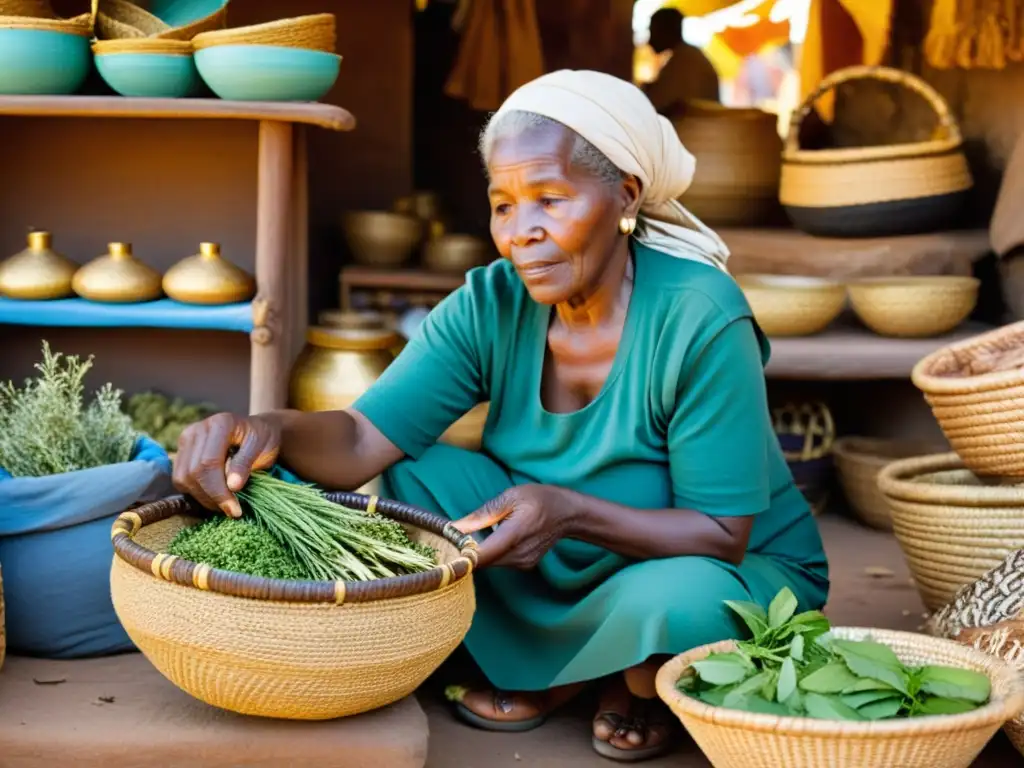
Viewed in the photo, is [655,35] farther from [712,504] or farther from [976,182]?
[712,504]

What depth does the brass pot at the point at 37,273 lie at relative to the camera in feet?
12.4

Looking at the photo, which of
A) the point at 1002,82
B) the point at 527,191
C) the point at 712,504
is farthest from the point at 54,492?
the point at 1002,82

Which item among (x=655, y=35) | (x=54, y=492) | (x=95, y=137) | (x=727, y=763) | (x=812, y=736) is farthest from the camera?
(x=655, y=35)

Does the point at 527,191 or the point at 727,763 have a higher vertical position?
the point at 527,191

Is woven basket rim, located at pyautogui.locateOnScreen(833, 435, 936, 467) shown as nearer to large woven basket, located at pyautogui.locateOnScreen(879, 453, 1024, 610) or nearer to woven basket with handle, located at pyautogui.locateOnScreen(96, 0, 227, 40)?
large woven basket, located at pyautogui.locateOnScreen(879, 453, 1024, 610)

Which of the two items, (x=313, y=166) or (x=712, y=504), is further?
(x=313, y=166)

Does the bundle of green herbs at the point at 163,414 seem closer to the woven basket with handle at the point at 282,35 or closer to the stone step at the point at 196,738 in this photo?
the woven basket with handle at the point at 282,35

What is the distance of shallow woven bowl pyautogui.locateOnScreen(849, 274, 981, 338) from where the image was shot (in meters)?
4.23

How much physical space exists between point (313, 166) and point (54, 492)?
2.53 m

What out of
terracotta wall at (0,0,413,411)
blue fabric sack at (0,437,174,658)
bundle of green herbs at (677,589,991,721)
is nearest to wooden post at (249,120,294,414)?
terracotta wall at (0,0,413,411)

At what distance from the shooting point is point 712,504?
101 inches

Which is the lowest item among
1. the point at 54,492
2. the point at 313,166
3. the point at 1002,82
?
the point at 54,492

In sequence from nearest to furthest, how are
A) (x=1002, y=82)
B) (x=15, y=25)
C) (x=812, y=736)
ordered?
1. (x=812, y=736)
2. (x=15, y=25)
3. (x=1002, y=82)

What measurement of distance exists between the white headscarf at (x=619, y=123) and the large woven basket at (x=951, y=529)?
93 centimetres
